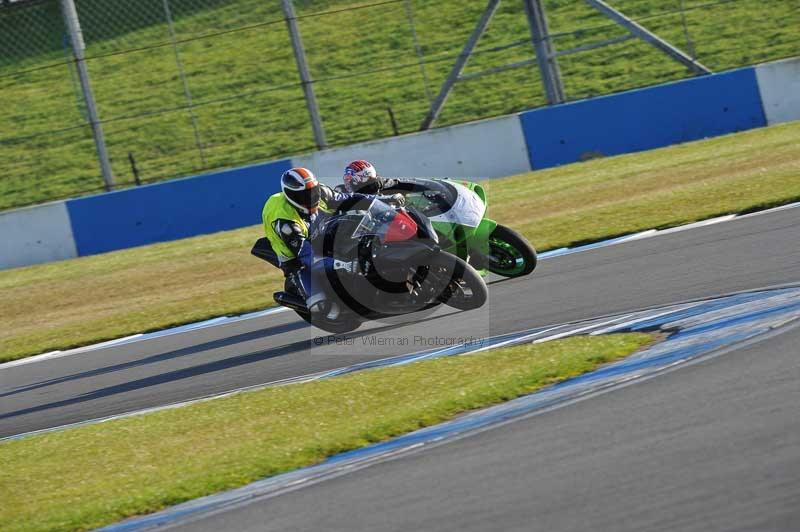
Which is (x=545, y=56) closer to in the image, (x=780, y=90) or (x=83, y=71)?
(x=780, y=90)

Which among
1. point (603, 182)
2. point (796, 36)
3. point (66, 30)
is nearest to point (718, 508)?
point (603, 182)

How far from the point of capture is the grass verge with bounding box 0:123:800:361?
11.8m

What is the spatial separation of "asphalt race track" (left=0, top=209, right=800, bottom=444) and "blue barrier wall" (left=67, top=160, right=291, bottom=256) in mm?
6913

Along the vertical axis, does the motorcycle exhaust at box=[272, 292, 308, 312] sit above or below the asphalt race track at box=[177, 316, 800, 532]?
above

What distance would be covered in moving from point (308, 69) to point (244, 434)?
537 inches

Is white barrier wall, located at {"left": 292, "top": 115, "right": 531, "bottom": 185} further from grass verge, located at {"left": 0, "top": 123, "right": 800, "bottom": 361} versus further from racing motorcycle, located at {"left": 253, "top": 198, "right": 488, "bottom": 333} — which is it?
racing motorcycle, located at {"left": 253, "top": 198, "right": 488, "bottom": 333}

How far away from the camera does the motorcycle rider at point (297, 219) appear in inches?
365

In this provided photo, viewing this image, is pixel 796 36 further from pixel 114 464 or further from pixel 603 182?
pixel 114 464

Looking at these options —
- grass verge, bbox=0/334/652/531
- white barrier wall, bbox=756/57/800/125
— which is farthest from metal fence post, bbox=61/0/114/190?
grass verge, bbox=0/334/652/531

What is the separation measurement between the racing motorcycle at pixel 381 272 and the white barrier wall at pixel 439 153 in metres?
8.35

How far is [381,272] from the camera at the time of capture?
28.4 ft

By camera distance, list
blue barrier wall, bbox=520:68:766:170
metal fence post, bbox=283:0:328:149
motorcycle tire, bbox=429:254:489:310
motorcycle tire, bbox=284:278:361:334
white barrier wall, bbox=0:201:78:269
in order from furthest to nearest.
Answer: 1. metal fence post, bbox=283:0:328:149
2. blue barrier wall, bbox=520:68:766:170
3. white barrier wall, bbox=0:201:78:269
4. motorcycle tire, bbox=284:278:361:334
5. motorcycle tire, bbox=429:254:489:310

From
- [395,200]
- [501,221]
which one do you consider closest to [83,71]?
[501,221]

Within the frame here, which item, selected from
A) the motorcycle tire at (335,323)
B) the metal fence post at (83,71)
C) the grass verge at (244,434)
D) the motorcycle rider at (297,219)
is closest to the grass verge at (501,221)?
the metal fence post at (83,71)
